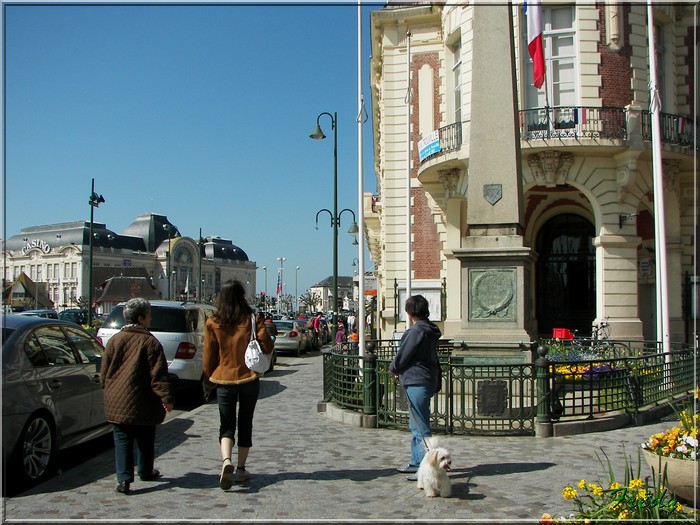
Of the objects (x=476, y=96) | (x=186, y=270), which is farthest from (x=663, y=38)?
(x=186, y=270)

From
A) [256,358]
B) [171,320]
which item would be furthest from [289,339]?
[256,358]

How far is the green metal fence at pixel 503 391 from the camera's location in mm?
8633

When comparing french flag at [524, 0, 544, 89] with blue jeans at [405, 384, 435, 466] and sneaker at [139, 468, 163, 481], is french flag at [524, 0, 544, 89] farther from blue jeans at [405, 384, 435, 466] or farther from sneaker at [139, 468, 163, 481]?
sneaker at [139, 468, 163, 481]

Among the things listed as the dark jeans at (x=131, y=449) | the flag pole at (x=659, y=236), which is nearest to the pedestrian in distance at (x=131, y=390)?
the dark jeans at (x=131, y=449)

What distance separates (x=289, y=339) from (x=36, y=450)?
21.1 metres

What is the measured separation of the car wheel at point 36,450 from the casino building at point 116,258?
194ft

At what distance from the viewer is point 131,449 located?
6176 millimetres

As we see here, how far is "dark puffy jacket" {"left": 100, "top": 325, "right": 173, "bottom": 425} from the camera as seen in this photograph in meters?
6.15

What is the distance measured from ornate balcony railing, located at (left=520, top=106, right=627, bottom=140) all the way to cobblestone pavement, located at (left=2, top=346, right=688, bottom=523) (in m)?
12.0

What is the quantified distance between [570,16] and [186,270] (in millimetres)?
137668

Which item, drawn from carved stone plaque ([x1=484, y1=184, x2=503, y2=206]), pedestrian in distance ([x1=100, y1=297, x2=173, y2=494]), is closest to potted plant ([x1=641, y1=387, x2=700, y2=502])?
pedestrian in distance ([x1=100, y1=297, x2=173, y2=494])

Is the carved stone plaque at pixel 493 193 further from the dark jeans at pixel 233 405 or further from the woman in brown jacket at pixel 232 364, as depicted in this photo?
the dark jeans at pixel 233 405

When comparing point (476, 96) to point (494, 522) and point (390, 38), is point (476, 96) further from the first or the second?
point (390, 38)

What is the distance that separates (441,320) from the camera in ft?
79.2
